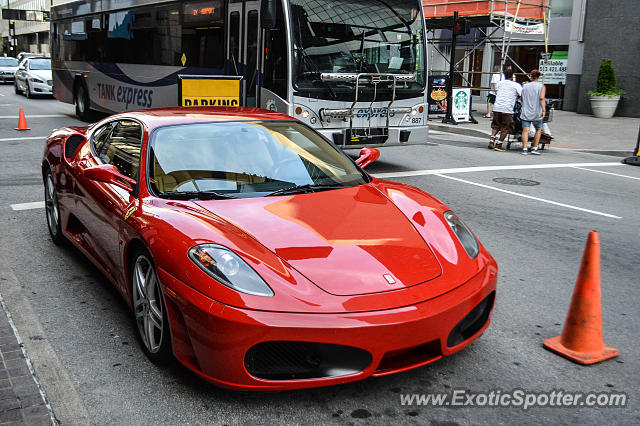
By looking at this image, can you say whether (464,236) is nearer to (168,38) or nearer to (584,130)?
(168,38)

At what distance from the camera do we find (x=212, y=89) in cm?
1116

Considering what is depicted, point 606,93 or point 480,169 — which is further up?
point 606,93

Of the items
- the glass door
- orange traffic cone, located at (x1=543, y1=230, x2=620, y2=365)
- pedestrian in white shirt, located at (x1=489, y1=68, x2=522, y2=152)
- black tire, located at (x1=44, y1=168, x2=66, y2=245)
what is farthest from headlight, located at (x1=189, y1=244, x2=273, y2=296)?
pedestrian in white shirt, located at (x1=489, y1=68, x2=522, y2=152)

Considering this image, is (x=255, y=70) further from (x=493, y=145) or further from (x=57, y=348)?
(x=57, y=348)

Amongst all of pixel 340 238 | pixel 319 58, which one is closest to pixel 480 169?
pixel 319 58

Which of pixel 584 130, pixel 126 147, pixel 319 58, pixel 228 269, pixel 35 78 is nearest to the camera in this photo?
pixel 228 269

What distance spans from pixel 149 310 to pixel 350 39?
7.48 metres

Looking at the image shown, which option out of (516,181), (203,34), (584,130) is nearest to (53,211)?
(516,181)

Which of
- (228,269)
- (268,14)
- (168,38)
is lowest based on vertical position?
(228,269)

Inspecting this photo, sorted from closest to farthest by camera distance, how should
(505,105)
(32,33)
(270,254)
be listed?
1. (270,254)
2. (505,105)
3. (32,33)

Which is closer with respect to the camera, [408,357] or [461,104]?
[408,357]

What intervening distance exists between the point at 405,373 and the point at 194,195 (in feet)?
5.45

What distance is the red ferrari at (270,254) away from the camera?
3.13 metres

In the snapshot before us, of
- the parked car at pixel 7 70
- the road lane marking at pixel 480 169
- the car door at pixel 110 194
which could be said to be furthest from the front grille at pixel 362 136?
the parked car at pixel 7 70
